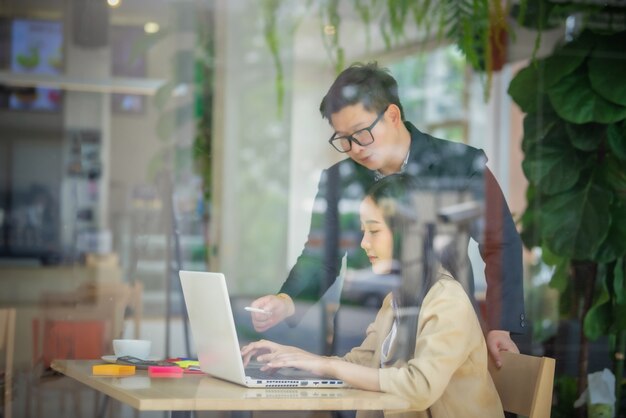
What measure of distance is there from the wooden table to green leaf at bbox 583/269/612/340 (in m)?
1.73

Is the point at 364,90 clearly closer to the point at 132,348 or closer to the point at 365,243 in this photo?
the point at 365,243

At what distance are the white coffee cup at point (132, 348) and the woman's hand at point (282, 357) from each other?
1.32 feet

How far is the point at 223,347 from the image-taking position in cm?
245

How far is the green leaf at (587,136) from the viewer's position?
3732mm

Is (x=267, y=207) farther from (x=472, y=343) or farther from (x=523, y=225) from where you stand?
(x=472, y=343)

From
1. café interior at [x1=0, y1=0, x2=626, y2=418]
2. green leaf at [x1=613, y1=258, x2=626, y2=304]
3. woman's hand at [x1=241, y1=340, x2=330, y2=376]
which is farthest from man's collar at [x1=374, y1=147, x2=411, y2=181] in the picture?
green leaf at [x1=613, y1=258, x2=626, y2=304]

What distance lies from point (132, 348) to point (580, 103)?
1796mm

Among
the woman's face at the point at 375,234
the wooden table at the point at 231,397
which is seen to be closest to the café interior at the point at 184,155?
the woman's face at the point at 375,234

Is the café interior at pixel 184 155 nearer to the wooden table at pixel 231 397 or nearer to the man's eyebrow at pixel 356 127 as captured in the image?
the man's eyebrow at pixel 356 127

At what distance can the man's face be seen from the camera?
112 inches

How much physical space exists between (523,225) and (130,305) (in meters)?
1.52

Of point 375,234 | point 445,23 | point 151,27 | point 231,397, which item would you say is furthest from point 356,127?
point 151,27

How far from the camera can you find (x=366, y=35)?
11.8 feet

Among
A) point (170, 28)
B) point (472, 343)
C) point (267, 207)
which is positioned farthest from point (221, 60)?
point (472, 343)
